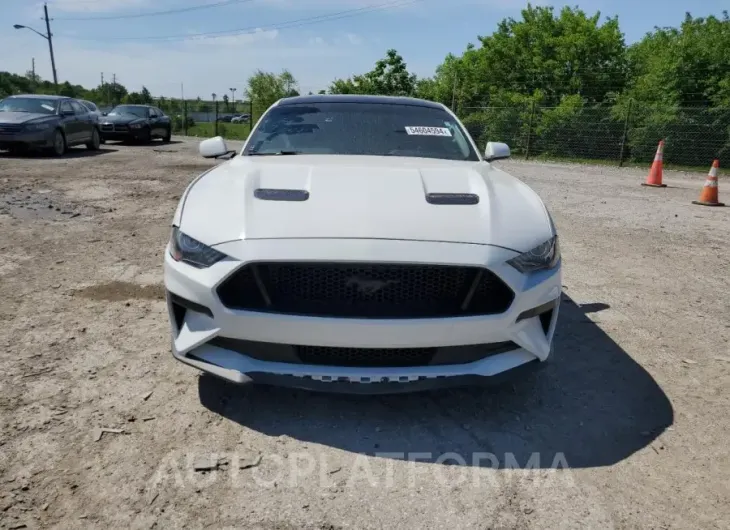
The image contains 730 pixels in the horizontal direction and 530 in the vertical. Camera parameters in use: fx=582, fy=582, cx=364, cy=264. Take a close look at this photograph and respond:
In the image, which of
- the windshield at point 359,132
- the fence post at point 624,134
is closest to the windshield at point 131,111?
the fence post at point 624,134

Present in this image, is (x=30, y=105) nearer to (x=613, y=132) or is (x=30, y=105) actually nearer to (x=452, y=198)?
(x=452, y=198)

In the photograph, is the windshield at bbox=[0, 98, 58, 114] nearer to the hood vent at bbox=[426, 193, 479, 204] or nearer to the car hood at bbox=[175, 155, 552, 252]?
the car hood at bbox=[175, 155, 552, 252]

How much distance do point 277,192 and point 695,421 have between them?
2242mm

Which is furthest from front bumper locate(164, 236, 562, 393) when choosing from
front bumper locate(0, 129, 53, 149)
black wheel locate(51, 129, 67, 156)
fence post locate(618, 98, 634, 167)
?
fence post locate(618, 98, 634, 167)

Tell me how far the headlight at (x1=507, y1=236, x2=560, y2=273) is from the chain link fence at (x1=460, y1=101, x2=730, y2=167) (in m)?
17.7

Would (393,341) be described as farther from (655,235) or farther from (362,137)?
(655,235)

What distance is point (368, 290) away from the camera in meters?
2.45

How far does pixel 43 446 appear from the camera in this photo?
2355 millimetres

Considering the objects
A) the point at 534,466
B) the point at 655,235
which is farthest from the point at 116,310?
the point at 655,235

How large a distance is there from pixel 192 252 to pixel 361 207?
0.77 metres

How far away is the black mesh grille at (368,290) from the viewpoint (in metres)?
2.40

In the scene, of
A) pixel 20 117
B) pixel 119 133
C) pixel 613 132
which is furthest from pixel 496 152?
pixel 119 133

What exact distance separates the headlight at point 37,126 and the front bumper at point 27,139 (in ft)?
0.23

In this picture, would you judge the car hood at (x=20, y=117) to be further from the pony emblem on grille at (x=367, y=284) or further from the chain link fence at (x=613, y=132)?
the chain link fence at (x=613, y=132)
